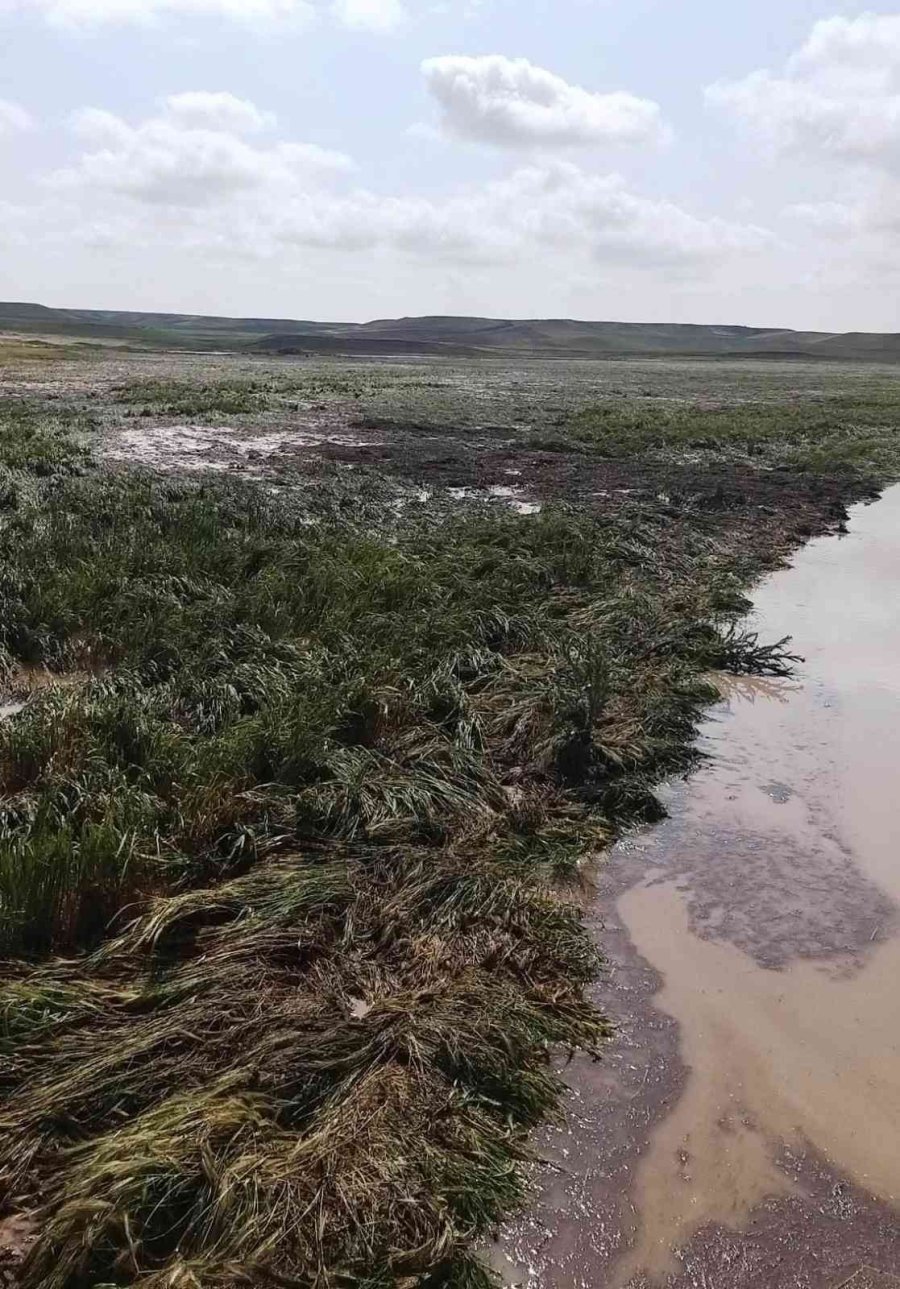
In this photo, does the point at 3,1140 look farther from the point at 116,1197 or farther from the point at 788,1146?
the point at 788,1146

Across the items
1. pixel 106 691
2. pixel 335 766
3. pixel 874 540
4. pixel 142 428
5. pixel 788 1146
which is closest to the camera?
pixel 788 1146

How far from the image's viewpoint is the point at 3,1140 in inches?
115

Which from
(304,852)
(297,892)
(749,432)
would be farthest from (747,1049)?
(749,432)

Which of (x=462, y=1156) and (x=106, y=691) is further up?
(x=106, y=691)

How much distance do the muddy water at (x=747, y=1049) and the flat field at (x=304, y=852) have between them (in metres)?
0.23

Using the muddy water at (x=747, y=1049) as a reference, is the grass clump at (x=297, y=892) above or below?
above

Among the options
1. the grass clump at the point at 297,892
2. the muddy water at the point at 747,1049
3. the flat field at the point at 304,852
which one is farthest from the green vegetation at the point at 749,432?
the muddy water at the point at 747,1049

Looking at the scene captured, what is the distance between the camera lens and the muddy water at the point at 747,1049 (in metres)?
2.83

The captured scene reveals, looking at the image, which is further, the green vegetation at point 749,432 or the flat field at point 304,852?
the green vegetation at point 749,432

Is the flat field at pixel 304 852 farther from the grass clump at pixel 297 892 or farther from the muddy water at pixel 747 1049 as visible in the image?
the muddy water at pixel 747 1049

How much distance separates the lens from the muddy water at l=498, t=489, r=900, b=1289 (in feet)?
9.30

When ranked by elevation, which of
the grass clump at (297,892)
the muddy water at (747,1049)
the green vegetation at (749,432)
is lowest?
the muddy water at (747,1049)

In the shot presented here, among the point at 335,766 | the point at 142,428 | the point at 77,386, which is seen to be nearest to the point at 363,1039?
the point at 335,766

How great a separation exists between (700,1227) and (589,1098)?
24.2 inches
